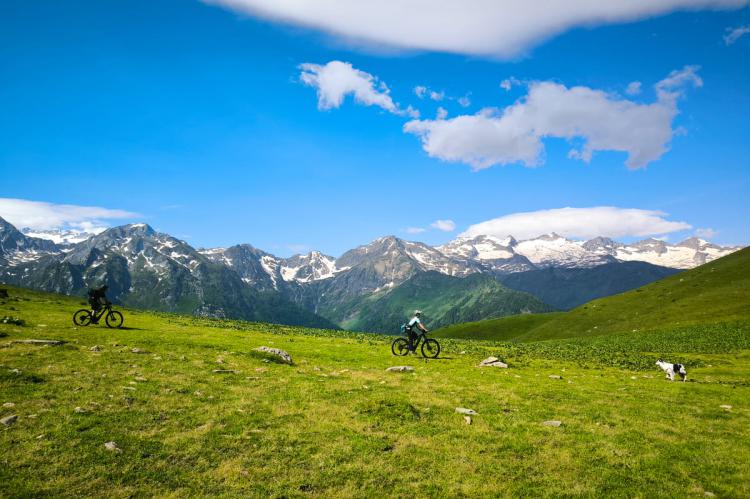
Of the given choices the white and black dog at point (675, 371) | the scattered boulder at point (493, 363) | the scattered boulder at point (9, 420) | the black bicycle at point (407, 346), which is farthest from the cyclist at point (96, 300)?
the white and black dog at point (675, 371)

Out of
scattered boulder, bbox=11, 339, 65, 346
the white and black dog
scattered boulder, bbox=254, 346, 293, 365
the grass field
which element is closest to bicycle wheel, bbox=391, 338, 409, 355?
the grass field

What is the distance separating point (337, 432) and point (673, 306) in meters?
109

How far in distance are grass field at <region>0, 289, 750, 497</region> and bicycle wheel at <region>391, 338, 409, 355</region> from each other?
10379 mm

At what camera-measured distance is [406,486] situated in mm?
11516

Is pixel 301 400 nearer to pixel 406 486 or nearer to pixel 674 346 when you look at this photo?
pixel 406 486

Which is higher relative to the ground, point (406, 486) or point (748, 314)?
point (748, 314)

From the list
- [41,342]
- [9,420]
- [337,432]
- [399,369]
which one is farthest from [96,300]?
[337,432]

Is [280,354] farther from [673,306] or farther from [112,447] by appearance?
[673,306]

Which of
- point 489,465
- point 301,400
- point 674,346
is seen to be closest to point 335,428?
point 301,400

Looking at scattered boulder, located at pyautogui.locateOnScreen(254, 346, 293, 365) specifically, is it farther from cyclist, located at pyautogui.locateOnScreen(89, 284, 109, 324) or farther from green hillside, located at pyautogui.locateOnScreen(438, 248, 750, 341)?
green hillside, located at pyautogui.locateOnScreen(438, 248, 750, 341)

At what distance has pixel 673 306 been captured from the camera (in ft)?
313

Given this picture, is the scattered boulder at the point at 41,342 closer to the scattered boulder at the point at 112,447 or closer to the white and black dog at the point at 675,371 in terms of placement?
the scattered boulder at the point at 112,447

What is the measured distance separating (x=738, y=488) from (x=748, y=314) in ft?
284

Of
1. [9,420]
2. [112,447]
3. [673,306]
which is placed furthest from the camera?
[673,306]
